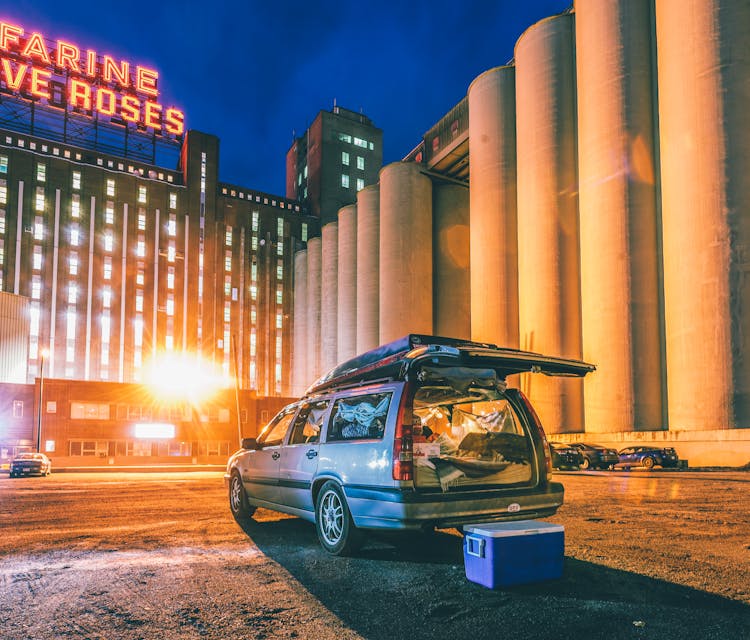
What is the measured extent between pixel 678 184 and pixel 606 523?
2578 centimetres

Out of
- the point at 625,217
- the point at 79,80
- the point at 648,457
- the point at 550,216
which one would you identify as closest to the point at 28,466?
the point at 648,457

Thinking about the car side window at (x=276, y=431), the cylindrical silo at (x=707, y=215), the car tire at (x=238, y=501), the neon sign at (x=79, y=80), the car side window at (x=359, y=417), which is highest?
the neon sign at (x=79, y=80)

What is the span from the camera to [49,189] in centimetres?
7862

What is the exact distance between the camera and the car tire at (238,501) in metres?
9.85

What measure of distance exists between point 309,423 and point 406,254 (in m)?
48.6

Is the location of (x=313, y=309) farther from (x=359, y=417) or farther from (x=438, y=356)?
(x=438, y=356)

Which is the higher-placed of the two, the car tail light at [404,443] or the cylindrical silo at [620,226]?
the cylindrical silo at [620,226]

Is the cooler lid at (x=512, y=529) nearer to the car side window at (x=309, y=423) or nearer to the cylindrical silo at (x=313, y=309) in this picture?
the car side window at (x=309, y=423)

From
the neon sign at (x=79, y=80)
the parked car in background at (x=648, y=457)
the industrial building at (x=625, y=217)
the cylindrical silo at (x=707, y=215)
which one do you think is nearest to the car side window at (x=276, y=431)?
the parked car in background at (x=648, y=457)

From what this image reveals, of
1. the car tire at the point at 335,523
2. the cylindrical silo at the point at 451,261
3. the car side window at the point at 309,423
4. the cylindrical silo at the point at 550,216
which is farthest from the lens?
the cylindrical silo at the point at 451,261

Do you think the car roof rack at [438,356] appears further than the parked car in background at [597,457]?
No

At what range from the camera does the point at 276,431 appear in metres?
9.51

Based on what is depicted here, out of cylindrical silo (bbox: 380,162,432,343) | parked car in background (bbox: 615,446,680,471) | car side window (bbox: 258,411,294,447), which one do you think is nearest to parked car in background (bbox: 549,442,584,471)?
parked car in background (bbox: 615,446,680,471)

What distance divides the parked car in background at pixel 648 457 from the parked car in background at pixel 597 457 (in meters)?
0.40
